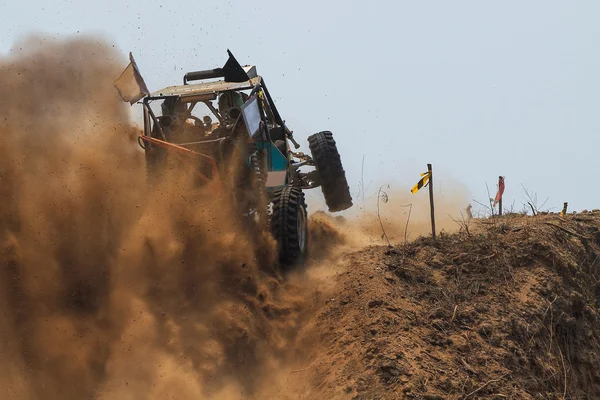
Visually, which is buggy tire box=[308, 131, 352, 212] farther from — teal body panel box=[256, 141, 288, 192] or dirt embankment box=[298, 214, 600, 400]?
dirt embankment box=[298, 214, 600, 400]

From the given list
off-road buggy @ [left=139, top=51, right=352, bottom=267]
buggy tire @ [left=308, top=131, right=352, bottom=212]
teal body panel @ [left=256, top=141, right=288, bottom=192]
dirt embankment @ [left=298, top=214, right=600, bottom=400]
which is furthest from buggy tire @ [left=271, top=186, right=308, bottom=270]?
buggy tire @ [left=308, top=131, right=352, bottom=212]

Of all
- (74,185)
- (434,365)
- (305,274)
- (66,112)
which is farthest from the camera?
(305,274)

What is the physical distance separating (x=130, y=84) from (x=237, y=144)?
1.51m

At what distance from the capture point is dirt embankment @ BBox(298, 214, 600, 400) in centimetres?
530

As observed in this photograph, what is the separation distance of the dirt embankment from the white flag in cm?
329

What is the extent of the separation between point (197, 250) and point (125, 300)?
0.96 m

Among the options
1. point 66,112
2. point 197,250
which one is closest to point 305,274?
point 197,250

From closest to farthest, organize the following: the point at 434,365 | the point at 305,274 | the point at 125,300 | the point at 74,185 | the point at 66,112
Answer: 1. the point at 434,365
2. the point at 125,300
3. the point at 74,185
4. the point at 66,112
5. the point at 305,274

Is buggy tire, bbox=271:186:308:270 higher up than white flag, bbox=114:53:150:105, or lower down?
lower down

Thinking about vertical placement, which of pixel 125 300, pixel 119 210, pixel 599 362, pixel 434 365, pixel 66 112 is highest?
pixel 66 112

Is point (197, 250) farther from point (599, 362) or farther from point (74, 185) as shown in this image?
point (599, 362)

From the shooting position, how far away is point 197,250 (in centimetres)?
674

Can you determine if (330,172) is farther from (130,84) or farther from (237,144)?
(130,84)

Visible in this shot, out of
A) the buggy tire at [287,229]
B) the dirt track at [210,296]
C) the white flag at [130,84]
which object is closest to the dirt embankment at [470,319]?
the dirt track at [210,296]
